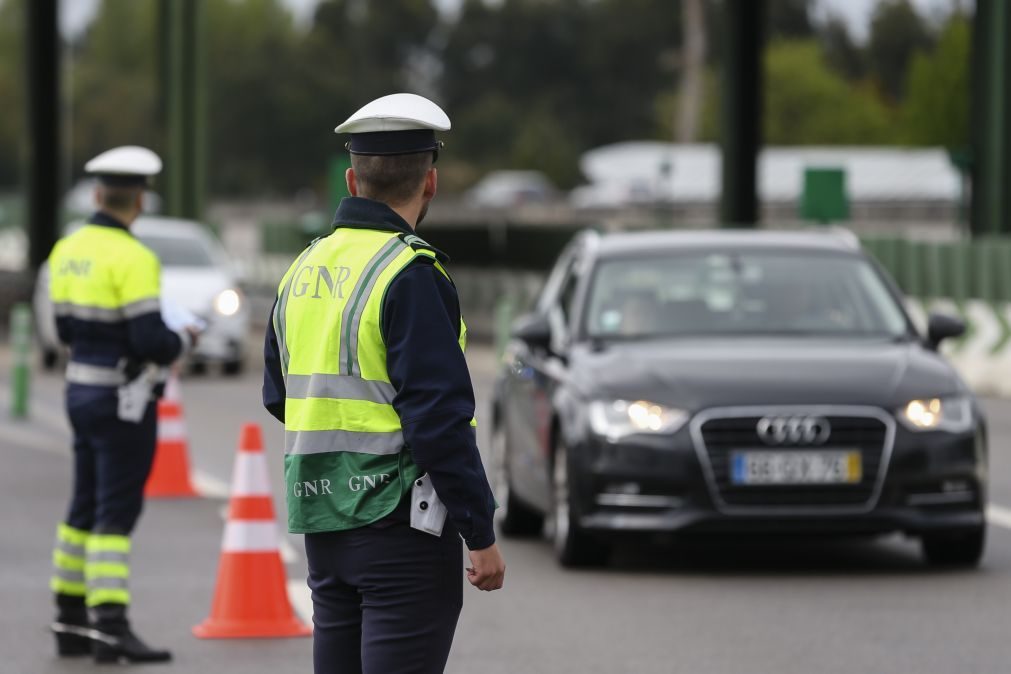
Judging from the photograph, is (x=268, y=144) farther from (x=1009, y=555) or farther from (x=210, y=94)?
(x=1009, y=555)

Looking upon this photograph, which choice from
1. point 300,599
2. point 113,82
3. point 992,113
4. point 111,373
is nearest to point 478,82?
point 113,82

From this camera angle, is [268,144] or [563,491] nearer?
[563,491]

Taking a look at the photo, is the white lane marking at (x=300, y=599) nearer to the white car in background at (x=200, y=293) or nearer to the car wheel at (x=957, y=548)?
the car wheel at (x=957, y=548)

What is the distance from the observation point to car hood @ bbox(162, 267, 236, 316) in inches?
977

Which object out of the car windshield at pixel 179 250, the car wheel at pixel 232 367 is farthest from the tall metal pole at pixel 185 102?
the car wheel at pixel 232 367

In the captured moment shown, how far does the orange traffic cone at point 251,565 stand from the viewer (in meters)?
9.20

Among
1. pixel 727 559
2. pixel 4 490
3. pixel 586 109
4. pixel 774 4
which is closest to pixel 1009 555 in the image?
pixel 727 559

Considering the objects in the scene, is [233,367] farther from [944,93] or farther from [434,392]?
[944,93]

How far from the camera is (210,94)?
149m

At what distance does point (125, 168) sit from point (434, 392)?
3709 mm

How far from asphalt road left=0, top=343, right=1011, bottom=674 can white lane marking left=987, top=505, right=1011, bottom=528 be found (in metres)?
0.02

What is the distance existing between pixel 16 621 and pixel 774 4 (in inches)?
4903

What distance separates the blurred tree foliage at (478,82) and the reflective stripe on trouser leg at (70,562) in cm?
11487

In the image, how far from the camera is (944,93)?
89.1 metres
